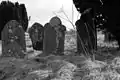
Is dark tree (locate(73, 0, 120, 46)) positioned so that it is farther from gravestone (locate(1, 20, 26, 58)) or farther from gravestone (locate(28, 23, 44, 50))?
gravestone (locate(1, 20, 26, 58))

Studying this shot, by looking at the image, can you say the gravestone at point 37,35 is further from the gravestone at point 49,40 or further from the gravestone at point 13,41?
the gravestone at point 13,41

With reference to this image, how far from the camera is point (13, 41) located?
840cm

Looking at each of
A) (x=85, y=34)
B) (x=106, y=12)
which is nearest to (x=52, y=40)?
(x=85, y=34)

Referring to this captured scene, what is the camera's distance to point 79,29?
9.28 m

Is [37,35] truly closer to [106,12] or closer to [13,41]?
[13,41]

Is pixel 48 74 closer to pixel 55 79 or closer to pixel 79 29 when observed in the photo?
pixel 55 79

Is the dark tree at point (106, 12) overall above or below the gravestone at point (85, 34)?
above

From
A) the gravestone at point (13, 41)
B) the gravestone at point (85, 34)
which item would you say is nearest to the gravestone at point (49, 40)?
the gravestone at point (13, 41)

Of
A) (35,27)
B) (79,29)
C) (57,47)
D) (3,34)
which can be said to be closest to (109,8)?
(79,29)

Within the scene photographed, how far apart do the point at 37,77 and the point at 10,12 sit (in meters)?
14.8

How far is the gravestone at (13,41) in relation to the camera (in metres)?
8.34

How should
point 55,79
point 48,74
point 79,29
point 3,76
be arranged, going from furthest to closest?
point 79,29, point 3,76, point 48,74, point 55,79

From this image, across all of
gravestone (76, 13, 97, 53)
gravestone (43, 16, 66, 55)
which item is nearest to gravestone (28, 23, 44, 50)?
gravestone (43, 16, 66, 55)

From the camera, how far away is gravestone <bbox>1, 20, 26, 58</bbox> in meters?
8.34
